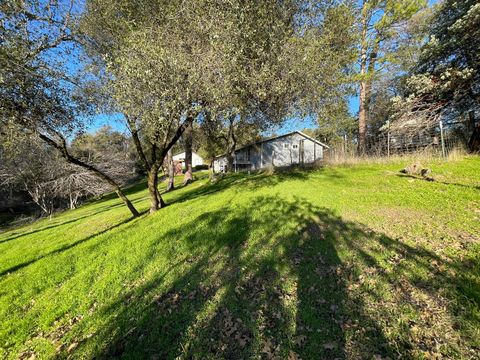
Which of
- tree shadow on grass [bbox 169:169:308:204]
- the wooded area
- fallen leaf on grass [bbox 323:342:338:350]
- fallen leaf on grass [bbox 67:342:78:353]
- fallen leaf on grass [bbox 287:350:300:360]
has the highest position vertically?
the wooded area

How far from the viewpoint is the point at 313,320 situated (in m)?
3.03

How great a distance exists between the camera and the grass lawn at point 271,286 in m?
2.79

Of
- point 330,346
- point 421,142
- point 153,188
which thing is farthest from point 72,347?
point 421,142

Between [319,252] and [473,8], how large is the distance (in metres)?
11.2

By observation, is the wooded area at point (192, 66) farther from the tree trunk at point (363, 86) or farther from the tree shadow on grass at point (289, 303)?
the tree shadow on grass at point (289, 303)

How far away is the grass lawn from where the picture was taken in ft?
9.14

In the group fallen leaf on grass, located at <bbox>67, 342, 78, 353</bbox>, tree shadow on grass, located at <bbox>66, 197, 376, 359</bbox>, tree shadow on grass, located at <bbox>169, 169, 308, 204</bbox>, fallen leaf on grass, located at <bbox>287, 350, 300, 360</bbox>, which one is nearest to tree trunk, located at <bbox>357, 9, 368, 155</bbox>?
tree shadow on grass, located at <bbox>169, 169, 308, 204</bbox>

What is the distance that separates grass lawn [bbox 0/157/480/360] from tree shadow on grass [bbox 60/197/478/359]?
0.02 m

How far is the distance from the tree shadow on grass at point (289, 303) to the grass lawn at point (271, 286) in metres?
0.02

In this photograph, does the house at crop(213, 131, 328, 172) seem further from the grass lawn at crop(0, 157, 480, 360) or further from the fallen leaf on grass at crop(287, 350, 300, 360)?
the fallen leaf on grass at crop(287, 350, 300, 360)

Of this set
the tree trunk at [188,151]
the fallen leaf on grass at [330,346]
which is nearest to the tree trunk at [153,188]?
the fallen leaf on grass at [330,346]

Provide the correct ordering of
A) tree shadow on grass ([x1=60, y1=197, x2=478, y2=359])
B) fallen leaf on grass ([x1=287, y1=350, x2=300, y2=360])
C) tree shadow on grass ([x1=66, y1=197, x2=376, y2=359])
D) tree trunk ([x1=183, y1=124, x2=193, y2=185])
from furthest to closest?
1. tree trunk ([x1=183, y1=124, x2=193, y2=185])
2. tree shadow on grass ([x1=66, y1=197, x2=376, y2=359])
3. tree shadow on grass ([x1=60, y1=197, x2=478, y2=359])
4. fallen leaf on grass ([x1=287, y1=350, x2=300, y2=360])

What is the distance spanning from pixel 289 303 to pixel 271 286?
460mm

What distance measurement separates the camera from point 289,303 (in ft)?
11.1
